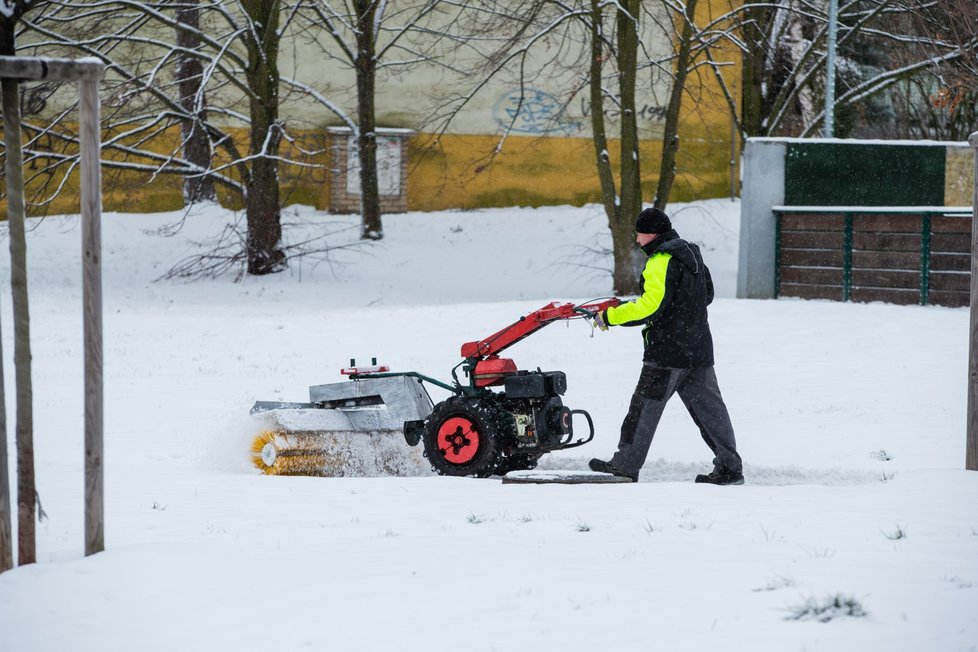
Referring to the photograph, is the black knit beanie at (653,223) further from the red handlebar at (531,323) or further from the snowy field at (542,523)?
the snowy field at (542,523)

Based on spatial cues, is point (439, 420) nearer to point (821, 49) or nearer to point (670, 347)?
point (670, 347)

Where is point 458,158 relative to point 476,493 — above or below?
above

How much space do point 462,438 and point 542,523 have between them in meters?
2.02

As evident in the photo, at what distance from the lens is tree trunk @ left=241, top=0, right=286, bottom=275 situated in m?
23.0

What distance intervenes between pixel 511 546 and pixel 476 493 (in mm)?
1588

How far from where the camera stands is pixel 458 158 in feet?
100.0

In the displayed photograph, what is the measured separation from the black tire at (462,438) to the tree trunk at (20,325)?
10.6ft

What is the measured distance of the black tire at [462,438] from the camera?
8.27 metres

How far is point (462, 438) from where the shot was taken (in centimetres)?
838

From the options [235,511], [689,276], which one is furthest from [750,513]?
[235,511]

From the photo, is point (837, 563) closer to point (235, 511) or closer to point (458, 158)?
point (235, 511)

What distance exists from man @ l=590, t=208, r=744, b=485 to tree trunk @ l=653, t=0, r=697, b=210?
13355mm

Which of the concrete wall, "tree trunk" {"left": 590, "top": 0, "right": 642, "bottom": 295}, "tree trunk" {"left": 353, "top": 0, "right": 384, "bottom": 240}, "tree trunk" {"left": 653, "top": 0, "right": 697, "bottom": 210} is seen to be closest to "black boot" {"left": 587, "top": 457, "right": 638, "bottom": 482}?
the concrete wall

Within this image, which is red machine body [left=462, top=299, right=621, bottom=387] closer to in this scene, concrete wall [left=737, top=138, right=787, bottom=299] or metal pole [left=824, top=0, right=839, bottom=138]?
concrete wall [left=737, top=138, right=787, bottom=299]
